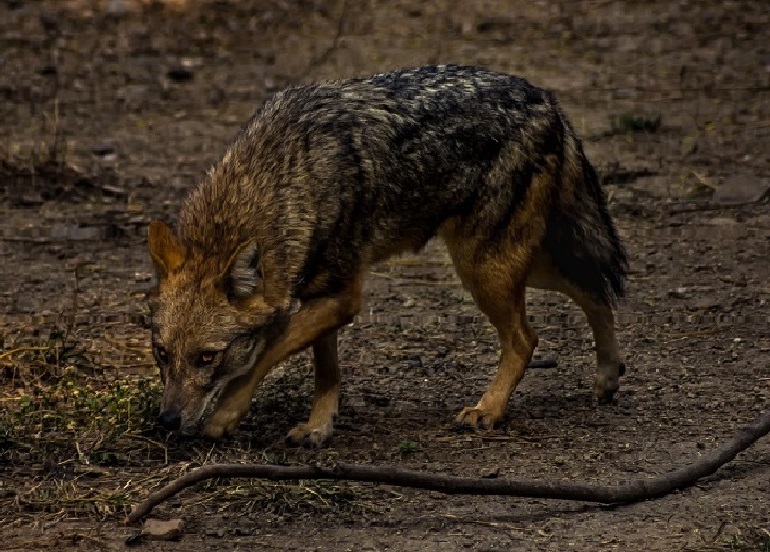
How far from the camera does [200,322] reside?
20.8ft

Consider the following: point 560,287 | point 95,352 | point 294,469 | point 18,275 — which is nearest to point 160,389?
point 95,352

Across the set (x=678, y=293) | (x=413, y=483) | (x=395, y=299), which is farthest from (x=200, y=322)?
(x=678, y=293)

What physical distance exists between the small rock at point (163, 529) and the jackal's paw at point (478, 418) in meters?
1.78

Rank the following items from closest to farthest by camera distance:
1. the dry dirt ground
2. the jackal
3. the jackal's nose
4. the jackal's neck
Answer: the dry dirt ground < the jackal's nose < the jackal < the jackal's neck

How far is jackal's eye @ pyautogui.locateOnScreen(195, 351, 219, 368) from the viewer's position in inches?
251

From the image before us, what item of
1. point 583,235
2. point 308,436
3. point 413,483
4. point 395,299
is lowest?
point 395,299

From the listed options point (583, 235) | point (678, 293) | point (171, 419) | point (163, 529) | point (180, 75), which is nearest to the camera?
point (163, 529)

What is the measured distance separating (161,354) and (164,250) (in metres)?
0.46

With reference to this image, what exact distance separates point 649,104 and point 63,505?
819 cm

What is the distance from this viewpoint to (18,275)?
9.55 m

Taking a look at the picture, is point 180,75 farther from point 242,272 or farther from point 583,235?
point 242,272

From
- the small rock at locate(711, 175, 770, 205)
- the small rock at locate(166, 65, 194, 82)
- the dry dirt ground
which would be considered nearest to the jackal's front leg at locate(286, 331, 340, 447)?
the dry dirt ground

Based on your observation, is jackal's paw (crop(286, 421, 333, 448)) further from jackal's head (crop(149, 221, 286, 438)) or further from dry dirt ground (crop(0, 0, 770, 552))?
jackal's head (crop(149, 221, 286, 438))

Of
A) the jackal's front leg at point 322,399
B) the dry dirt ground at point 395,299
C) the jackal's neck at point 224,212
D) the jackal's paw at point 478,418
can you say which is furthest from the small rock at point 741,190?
the jackal's neck at point 224,212
